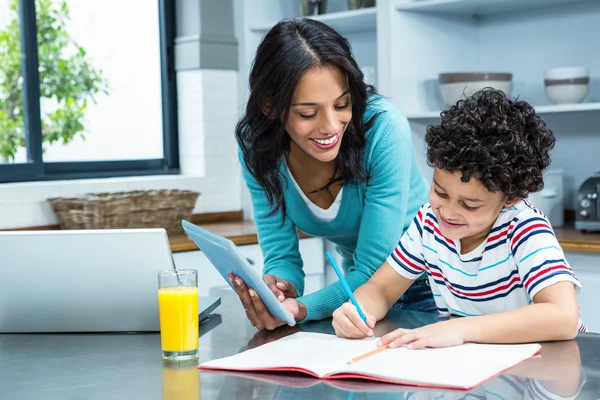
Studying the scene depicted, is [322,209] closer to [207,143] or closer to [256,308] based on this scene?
[256,308]

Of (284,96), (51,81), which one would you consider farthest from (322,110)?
(51,81)

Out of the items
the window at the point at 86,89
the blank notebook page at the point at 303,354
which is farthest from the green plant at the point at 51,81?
the blank notebook page at the point at 303,354

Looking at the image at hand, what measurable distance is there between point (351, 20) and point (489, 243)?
2.39 metres

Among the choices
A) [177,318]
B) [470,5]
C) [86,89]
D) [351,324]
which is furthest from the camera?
[86,89]

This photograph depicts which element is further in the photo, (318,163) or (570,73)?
(570,73)

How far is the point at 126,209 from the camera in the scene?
11.3ft

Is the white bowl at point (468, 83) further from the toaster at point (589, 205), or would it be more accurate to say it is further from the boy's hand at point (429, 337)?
the boy's hand at point (429, 337)

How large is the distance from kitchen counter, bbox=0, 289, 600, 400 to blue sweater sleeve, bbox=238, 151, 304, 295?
0.37m

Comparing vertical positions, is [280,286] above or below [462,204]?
below

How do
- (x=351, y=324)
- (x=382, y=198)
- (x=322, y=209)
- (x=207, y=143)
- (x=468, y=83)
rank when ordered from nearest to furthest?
(x=351, y=324) < (x=382, y=198) < (x=322, y=209) < (x=468, y=83) < (x=207, y=143)

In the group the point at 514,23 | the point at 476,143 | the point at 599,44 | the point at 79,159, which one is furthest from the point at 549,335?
the point at 79,159

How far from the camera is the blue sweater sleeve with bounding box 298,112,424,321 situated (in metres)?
1.90

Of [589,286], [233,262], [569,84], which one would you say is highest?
[569,84]

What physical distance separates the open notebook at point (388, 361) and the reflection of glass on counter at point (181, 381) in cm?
3
